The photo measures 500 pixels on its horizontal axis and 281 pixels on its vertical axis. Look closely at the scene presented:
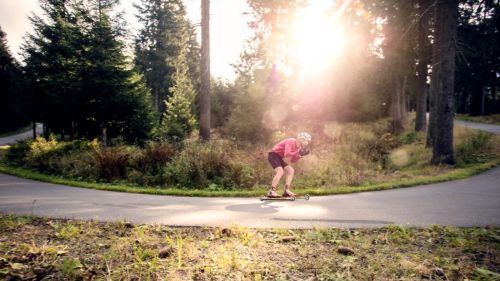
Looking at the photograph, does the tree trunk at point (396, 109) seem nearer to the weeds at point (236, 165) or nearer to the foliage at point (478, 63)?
the foliage at point (478, 63)

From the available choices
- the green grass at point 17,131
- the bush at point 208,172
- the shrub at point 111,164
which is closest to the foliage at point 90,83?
the shrub at point 111,164

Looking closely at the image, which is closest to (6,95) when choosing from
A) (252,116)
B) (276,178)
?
(252,116)

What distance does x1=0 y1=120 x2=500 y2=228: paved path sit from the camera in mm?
5738

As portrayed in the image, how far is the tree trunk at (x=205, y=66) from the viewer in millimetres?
15578

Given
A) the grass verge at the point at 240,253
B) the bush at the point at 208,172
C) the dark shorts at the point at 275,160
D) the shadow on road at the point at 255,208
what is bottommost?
the shadow on road at the point at 255,208

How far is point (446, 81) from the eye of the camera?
40.3ft

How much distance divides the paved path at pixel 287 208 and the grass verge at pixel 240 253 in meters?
0.52

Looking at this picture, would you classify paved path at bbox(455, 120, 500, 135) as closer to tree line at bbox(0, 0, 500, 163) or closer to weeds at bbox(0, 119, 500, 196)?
tree line at bbox(0, 0, 500, 163)

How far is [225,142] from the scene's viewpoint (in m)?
13.8

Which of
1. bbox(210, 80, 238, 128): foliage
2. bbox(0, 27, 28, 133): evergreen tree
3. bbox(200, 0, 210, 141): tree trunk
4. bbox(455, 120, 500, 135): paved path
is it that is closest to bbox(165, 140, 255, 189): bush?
bbox(200, 0, 210, 141): tree trunk

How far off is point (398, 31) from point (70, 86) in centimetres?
1823

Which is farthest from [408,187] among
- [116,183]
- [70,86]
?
[70,86]

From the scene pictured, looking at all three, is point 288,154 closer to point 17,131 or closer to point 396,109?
point 396,109

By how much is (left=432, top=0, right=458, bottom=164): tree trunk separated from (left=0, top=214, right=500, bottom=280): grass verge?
8319 millimetres
